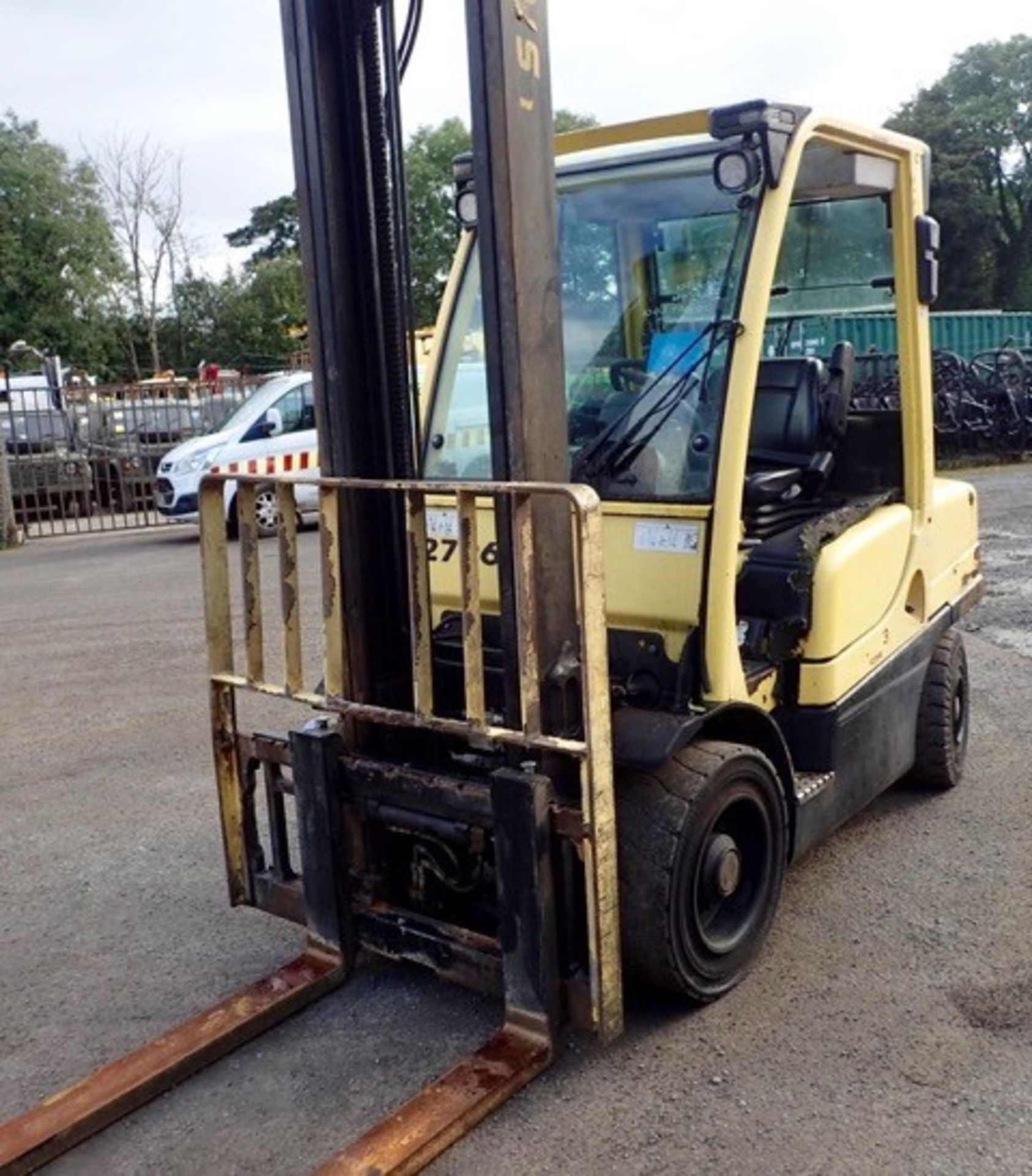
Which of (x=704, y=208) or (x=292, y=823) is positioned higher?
(x=704, y=208)

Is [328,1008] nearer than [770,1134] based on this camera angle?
No

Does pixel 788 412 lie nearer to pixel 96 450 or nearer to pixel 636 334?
pixel 636 334

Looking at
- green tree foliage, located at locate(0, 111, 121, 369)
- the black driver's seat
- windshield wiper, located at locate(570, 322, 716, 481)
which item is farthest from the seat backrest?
green tree foliage, located at locate(0, 111, 121, 369)

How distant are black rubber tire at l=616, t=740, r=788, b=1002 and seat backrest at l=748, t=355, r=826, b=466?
159cm

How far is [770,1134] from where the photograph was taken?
2990 mm

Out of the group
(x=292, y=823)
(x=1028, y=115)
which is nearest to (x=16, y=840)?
(x=292, y=823)

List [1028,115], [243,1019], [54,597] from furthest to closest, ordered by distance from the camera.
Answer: [1028,115], [54,597], [243,1019]

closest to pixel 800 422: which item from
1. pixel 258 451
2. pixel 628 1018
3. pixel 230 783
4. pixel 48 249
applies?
pixel 628 1018

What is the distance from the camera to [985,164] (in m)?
44.1

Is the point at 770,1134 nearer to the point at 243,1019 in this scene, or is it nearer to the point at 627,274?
the point at 243,1019

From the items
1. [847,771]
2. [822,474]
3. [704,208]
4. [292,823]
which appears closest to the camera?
[704,208]

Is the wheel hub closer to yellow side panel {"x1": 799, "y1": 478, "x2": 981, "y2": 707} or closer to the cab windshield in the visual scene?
yellow side panel {"x1": 799, "y1": 478, "x2": 981, "y2": 707}

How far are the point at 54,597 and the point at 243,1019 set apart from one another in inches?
338

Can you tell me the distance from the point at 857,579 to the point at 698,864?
131 cm
